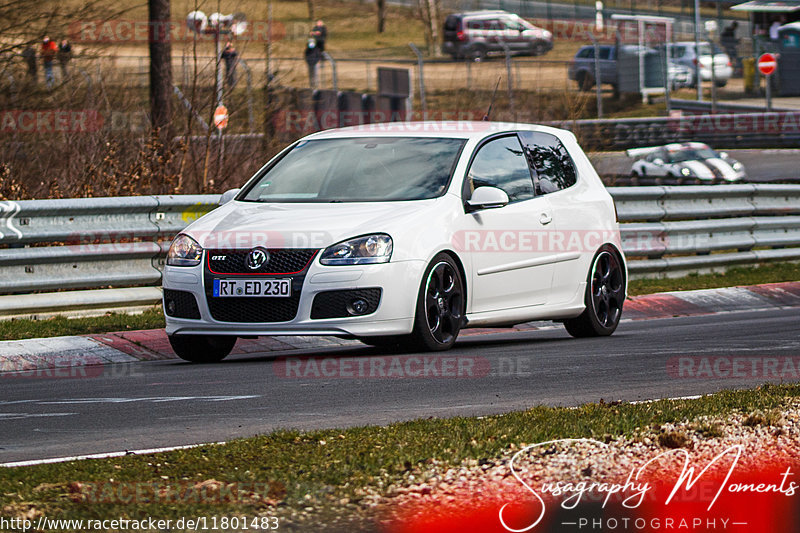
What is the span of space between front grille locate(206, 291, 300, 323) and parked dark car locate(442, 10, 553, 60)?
4999cm

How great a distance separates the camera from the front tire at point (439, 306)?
365 inches

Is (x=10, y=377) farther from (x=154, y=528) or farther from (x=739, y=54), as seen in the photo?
(x=739, y=54)

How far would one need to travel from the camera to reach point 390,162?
33.3ft

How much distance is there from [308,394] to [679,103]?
35478 millimetres

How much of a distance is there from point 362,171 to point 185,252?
145 cm

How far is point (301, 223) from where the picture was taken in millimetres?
9211

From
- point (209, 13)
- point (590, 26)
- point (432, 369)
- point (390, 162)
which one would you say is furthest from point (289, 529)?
point (590, 26)

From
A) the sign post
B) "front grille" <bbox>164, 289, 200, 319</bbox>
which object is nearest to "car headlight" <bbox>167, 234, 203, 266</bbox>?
"front grille" <bbox>164, 289, 200, 319</bbox>

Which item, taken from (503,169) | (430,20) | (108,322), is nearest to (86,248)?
(108,322)

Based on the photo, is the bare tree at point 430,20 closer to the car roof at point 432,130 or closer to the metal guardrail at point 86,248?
the metal guardrail at point 86,248

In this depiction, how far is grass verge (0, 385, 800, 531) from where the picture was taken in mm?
4539

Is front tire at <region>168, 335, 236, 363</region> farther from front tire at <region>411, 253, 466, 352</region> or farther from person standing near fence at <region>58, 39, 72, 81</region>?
person standing near fence at <region>58, 39, 72, 81</region>

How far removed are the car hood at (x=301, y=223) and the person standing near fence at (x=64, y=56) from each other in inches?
359

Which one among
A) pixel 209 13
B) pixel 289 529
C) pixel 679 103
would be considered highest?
pixel 209 13
